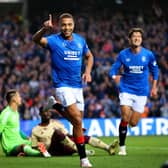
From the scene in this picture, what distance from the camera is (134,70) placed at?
14969 millimetres

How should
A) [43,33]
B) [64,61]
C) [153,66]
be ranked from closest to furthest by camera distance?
[43,33], [64,61], [153,66]

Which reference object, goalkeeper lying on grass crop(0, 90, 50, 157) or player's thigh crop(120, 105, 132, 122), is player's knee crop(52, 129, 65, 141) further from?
player's thigh crop(120, 105, 132, 122)

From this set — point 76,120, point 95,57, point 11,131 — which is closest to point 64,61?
point 76,120

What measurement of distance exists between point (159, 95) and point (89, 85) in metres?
2.80

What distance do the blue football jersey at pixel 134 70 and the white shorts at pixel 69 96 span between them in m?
2.79

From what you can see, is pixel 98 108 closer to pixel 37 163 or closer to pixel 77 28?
pixel 77 28

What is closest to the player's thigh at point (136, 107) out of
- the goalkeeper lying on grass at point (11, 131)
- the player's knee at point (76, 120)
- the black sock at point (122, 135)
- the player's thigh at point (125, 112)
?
the player's thigh at point (125, 112)

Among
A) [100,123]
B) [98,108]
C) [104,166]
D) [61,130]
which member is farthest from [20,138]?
[98,108]

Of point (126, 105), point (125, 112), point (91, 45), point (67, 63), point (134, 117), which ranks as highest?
Answer: point (67, 63)

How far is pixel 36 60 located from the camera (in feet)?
99.2

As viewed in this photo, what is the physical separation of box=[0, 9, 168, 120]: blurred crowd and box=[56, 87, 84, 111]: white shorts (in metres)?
14.5

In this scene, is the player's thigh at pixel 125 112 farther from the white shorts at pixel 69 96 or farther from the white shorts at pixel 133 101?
the white shorts at pixel 69 96

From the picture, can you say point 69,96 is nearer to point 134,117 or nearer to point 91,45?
point 134,117

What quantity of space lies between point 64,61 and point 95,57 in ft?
62.4
